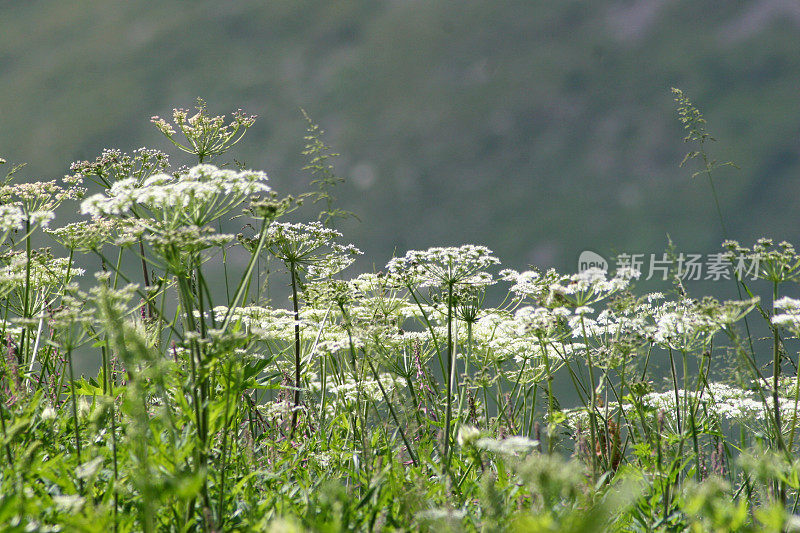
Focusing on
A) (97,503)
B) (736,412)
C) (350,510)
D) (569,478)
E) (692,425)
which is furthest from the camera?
(736,412)

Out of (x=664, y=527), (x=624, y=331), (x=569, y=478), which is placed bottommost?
(x=664, y=527)

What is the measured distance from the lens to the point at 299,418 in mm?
5680

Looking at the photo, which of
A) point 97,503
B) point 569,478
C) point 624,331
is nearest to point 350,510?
point 569,478

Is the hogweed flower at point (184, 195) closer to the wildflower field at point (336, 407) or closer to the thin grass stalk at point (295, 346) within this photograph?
the wildflower field at point (336, 407)

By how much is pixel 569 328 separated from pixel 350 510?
272 centimetres

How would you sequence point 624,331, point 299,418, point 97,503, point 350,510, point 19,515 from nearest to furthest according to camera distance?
point 19,515
point 350,510
point 97,503
point 624,331
point 299,418

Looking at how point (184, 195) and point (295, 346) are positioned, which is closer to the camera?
point (184, 195)

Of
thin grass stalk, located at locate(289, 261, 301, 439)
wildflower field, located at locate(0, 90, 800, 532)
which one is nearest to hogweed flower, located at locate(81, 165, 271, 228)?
wildflower field, located at locate(0, 90, 800, 532)

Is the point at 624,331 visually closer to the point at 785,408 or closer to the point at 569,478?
the point at 785,408

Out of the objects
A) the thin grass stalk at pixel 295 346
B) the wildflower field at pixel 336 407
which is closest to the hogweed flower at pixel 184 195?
the wildflower field at pixel 336 407

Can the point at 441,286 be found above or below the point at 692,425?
above

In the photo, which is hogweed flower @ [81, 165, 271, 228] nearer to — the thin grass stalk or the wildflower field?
the wildflower field

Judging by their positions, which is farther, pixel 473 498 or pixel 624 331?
pixel 624 331

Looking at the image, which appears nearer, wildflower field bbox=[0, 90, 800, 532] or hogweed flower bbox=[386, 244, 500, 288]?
wildflower field bbox=[0, 90, 800, 532]
